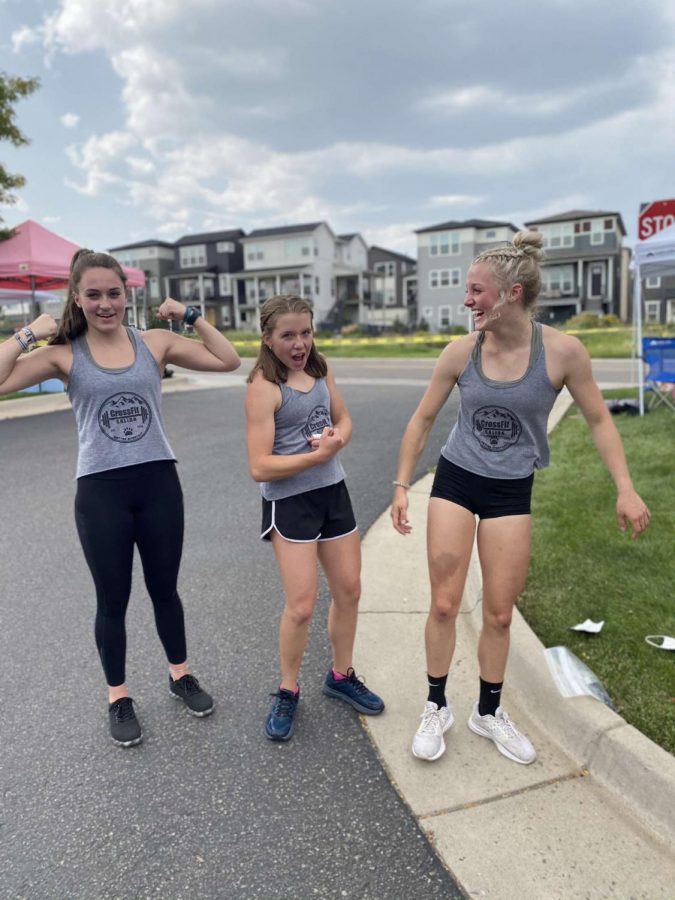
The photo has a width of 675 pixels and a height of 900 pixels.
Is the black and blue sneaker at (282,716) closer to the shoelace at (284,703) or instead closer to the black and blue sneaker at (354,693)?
the shoelace at (284,703)

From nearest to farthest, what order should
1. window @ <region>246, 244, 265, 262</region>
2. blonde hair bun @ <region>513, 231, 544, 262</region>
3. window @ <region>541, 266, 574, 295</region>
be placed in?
blonde hair bun @ <region>513, 231, 544, 262</region> → window @ <region>541, 266, 574, 295</region> → window @ <region>246, 244, 265, 262</region>

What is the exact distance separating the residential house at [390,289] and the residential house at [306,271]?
161 cm

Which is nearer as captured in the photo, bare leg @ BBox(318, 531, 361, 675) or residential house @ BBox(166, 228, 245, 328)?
bare leg @ BBox(318, 531, 361, 675)

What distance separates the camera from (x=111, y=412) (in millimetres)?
2598

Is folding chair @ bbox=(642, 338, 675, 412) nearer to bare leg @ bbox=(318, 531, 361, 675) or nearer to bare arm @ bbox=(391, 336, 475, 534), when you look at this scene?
bare arm @ bbox=(391, 336, 475, 534)

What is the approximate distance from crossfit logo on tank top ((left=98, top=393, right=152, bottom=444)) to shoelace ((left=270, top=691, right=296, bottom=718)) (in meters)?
1.30

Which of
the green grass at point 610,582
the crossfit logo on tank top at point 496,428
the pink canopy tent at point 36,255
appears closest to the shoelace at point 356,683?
the green grass at point 610,582

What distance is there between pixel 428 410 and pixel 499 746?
1425 mm

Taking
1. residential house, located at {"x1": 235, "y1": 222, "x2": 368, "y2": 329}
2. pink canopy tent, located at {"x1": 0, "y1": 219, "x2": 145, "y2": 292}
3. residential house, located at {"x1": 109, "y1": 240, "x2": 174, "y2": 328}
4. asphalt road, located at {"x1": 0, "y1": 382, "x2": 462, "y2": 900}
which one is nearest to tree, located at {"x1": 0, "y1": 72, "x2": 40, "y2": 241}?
pink canopy tent, located at {"x1": 0, "y1": 219, "x2": 145, "y2": 292}

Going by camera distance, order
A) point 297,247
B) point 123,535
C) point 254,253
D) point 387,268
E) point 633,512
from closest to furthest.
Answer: point 633,512 → point 123,535 → point 297,247 → point 254,253 → point 387,268

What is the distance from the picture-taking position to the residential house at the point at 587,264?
46656 millimetres

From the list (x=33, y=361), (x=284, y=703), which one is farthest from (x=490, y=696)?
(x=33, y=361)

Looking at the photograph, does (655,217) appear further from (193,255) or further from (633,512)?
(193,255)

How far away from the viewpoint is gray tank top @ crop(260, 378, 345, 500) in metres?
2.61
